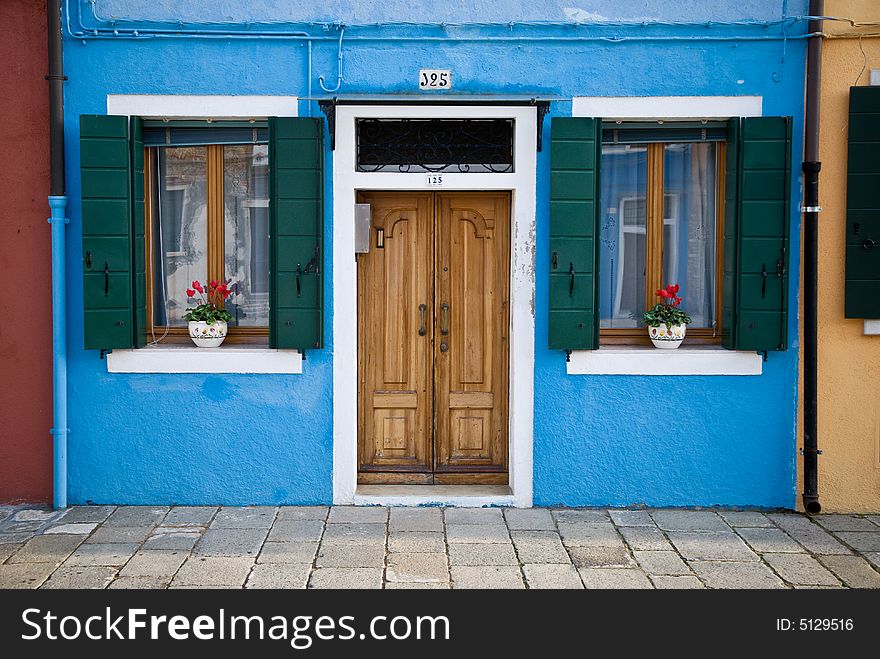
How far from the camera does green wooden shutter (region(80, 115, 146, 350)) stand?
6.20 meters

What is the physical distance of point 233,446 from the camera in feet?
21.1

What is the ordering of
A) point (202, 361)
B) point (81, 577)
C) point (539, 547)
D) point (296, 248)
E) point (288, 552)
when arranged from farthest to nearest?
point (202, 361), point (296, 248), point (539, 547), point (288, 552), point (81, 577)

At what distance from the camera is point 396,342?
22.0ft

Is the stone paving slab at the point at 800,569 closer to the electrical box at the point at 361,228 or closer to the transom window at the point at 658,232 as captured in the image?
the transom window at the point at 658,232

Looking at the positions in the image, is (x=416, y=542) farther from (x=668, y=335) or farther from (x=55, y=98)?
(x=55, y=98)

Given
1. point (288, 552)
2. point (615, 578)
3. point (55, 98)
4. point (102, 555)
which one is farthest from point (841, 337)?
point (55, 98)

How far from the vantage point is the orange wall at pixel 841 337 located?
6.23 m

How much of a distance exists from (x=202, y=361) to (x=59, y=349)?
3.13 feet

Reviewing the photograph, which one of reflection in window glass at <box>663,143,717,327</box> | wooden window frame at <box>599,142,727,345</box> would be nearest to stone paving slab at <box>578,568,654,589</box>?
wooden window frame at <box>599,142,727,345</box>

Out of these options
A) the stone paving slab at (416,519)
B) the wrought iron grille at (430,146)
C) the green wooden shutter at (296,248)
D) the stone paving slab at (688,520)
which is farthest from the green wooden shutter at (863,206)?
the green wooden shutter at (296,248)

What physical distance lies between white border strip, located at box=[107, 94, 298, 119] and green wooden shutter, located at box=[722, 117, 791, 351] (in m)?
3.06

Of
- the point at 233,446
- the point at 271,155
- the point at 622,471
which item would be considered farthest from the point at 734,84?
the point at 233,446

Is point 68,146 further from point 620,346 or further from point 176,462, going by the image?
point 620,346

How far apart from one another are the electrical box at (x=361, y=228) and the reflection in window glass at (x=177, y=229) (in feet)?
3.69
